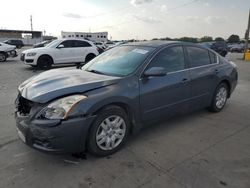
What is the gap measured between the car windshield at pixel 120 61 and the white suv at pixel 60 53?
332 inches

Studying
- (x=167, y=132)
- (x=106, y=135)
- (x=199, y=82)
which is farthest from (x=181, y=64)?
(x=106, y=135)

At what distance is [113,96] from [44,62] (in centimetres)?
996

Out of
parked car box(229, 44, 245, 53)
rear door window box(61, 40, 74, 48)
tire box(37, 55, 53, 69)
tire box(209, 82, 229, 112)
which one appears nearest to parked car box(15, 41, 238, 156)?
tire box(209, 82, 229, 112)

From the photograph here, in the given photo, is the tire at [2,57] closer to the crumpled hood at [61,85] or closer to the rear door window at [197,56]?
the crumpled hood at [61,85]

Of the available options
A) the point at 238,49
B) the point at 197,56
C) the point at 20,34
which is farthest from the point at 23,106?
the point at 20,34

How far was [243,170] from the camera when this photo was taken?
10.0 ft

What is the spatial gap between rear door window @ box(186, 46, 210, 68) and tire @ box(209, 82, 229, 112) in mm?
688

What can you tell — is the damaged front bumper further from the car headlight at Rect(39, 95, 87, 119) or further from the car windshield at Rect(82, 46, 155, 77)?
the car windshield at Rect(82, 46, 155, 77)

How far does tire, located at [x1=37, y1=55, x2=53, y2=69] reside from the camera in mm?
12070

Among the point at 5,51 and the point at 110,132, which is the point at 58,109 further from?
the point at 5,51

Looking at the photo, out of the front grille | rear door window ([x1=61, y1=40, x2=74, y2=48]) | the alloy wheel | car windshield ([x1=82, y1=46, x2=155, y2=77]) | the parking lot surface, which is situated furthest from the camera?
rear door window ([x1=61, y1=40, x2=74, y2=48])

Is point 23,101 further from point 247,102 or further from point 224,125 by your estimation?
point 247,102

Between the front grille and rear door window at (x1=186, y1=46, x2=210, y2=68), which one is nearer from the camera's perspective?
the front grille

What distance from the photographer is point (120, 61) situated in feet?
13.1
